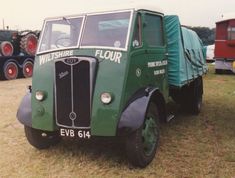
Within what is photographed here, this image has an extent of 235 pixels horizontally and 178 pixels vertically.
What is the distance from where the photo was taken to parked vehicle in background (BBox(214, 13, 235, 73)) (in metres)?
19.0

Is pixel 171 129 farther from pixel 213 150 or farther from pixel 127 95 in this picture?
pixel 127 95

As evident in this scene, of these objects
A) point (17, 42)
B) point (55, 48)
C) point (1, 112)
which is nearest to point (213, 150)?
point (55, 48)

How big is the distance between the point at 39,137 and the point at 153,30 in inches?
97.0

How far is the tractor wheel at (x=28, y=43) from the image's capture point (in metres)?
18.6

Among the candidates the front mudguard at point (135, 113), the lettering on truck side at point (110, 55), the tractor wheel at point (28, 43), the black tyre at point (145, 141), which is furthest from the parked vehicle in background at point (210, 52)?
the lettering on truck side at point (110, 55)

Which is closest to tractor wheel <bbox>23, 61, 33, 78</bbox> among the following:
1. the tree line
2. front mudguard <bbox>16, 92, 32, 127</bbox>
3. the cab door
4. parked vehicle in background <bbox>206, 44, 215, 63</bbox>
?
the cab door

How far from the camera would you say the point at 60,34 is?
6125 mm

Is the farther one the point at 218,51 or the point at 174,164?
the point at 218,51

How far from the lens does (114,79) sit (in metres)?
5.24

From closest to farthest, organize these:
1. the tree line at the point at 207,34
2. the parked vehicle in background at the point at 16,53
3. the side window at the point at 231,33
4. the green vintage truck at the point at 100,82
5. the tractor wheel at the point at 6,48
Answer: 1. the green vintage truck at the point at 100,82
2. the tractor wheel at the point at 6,48
3. the parked vehicle in background at the point at 16,53
4. the side window at the point at 231,33
5. the tree line at the point at 207,34

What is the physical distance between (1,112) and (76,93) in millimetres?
4624

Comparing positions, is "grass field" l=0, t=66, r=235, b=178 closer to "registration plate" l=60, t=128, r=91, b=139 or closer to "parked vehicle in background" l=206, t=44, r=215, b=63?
"registration plate" l=60, t=128, r=91, b=139

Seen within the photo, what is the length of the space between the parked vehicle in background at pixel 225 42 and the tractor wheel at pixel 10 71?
996 cm

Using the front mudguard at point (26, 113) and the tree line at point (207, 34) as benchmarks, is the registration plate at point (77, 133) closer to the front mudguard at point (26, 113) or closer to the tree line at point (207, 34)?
the front mudguard at point (26, 113)
